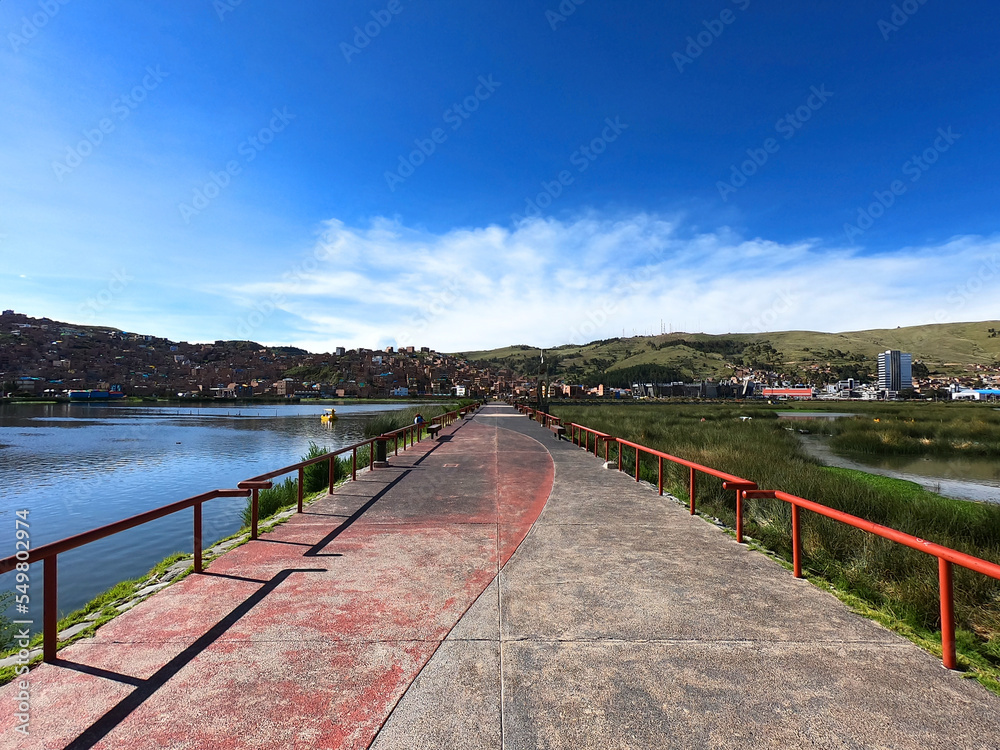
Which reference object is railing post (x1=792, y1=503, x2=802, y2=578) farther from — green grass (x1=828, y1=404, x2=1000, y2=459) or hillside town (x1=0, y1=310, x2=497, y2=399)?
hillside town (x1=0, y1=310, x2=497, y2=399)

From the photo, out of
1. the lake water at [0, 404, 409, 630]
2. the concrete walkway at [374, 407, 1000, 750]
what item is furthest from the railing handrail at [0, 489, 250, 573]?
the lake water at [0, 404, 409, 630]

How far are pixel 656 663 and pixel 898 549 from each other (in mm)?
4211

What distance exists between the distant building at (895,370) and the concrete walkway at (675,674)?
16935 cm

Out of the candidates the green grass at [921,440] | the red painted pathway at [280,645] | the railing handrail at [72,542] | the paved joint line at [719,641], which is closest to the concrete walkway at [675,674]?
the paved joint line at [719,641]

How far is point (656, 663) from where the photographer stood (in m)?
3.29

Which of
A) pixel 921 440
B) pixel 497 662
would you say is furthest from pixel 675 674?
pixel 921 440

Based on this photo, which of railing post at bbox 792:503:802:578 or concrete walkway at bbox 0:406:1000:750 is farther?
railing post at bbox 792:503:802:578

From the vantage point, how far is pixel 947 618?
3.36 metres

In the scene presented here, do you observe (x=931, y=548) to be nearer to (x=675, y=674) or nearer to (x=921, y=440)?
(x=675, y=674)

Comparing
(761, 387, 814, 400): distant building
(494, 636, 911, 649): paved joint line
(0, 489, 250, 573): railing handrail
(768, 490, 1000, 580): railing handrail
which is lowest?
(761, 387, 814, 400): distant building

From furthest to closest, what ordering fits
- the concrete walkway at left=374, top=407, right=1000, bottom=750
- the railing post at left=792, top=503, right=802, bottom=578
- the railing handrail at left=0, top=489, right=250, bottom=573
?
the railing post at left=792, top=503, right=802, bottom=578
the railing handrail at left=0, top=489, right=250, bottom=573
the concrete walkway at left=374, top=407, right=1000, bottom=750

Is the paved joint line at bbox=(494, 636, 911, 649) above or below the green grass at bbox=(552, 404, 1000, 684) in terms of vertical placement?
above

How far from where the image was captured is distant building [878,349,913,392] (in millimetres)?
139000

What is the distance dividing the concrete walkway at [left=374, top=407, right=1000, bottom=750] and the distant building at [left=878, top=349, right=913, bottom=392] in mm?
169346
